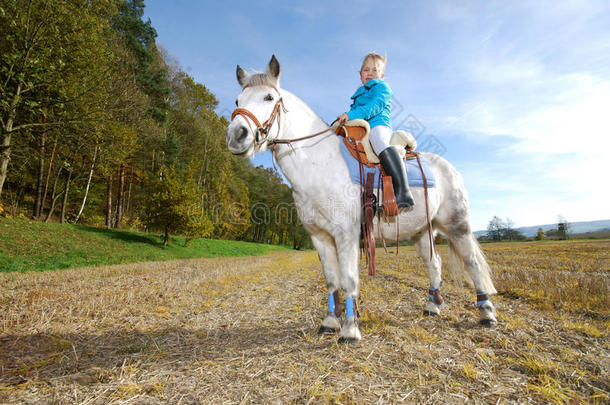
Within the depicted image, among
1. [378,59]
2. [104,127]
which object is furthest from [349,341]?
[104,127]

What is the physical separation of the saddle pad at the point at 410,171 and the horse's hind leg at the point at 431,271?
3.59ft

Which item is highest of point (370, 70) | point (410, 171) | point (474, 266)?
point (370, 70)

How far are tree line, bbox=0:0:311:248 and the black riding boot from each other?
196 cm

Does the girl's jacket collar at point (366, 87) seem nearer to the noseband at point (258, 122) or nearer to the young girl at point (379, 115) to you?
the young girl at point (379, 115)

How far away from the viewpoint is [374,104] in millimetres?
3379

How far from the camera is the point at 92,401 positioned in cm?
A: 191

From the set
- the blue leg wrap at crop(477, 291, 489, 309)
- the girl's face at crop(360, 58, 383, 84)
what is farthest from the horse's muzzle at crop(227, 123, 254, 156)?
the blue leg wrap at crop(477, 291, 489, 309)

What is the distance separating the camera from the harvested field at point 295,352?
6.54 ft

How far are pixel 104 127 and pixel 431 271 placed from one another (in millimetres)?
15398

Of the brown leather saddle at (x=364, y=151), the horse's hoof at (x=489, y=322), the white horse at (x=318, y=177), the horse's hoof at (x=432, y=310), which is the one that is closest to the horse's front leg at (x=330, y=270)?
the white horse at (x=318, y=177)

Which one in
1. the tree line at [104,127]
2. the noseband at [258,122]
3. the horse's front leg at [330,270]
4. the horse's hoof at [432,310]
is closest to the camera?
the noseband at [258,122]

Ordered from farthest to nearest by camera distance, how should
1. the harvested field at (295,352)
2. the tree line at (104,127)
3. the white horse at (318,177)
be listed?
1. the tree line at (104,127)
2. the white horse at (318,177)
3. the harvested field at (295,352)

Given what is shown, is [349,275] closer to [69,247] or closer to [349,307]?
[349,307]

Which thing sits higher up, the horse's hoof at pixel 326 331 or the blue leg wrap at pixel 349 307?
the blue leg wrap at pixel 349 307
